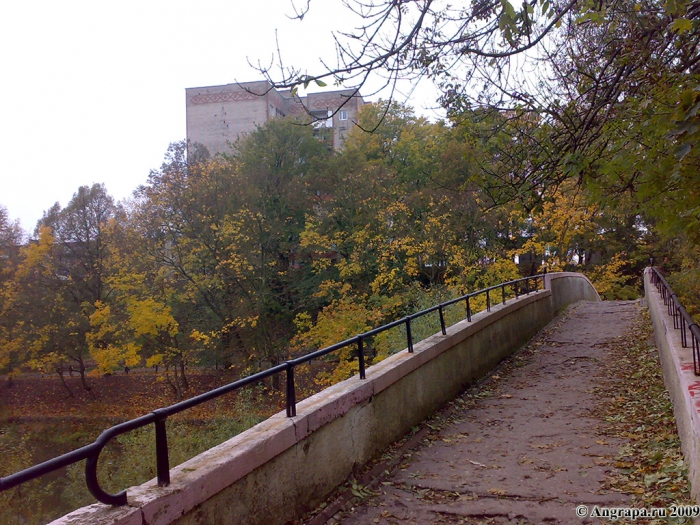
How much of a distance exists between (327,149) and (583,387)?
27.7 metres

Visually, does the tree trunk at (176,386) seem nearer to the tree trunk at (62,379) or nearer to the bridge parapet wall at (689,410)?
the tree trunk at (62,379)

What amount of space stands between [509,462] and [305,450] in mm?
2345

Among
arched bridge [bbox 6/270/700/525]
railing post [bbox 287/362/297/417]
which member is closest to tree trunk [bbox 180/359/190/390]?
arched bridge [bbox 6/270/700/525]

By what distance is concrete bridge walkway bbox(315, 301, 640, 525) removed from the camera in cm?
436

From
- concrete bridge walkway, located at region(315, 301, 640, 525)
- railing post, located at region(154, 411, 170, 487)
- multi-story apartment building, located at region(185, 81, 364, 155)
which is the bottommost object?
concrete bridge walkway, located at region(315, 301, 640, 525)

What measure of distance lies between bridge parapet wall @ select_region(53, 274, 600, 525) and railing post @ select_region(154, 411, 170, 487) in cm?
4

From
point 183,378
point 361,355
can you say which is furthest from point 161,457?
point 183,378

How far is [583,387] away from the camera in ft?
27.0

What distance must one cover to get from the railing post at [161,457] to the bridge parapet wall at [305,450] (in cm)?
4

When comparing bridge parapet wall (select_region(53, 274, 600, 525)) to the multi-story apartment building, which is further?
the multi-story apartment building

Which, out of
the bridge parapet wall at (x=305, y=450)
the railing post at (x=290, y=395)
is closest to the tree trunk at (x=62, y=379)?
the bridge parapet wall at (x=305, y=450)

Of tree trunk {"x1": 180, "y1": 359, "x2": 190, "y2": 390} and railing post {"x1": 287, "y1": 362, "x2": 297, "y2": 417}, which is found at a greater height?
railing post {"x1": 287, "y1": 362, "x2": 297, "y2": 417}

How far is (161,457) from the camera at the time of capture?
119 inches

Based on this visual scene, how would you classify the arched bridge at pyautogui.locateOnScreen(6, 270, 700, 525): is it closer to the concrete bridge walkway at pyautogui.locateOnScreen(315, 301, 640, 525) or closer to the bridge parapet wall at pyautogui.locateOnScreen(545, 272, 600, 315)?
the concrete bridge walkway at pyautogui.locateOnScreen(315, 301, 640, 525)
